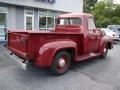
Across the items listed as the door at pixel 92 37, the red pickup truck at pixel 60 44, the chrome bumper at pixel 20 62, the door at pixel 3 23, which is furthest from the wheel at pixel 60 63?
the door at pixel 3 23

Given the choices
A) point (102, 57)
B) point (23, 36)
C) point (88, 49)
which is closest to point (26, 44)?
point (23, 36)

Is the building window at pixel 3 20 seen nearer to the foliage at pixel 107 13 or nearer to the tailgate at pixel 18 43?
the tailgate at pixel 18 43

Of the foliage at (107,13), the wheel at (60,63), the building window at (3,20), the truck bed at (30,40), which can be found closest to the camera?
the truck bed at (30,40)

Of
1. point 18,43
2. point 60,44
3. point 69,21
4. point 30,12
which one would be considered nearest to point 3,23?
point 30,12

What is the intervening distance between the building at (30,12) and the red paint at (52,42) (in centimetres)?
909

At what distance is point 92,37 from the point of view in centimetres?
749

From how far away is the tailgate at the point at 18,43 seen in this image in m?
5.30

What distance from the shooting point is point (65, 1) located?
21375 mm

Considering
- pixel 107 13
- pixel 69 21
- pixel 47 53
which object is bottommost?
pixel 47 53

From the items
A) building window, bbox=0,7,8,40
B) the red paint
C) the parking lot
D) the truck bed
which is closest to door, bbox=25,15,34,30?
building window, bbox=0,7,8,40

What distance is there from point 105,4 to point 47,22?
77.0ft

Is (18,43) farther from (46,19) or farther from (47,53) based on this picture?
(46,19)

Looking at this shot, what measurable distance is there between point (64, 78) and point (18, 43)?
1.81 m

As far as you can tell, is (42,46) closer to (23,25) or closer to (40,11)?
(23,25)
